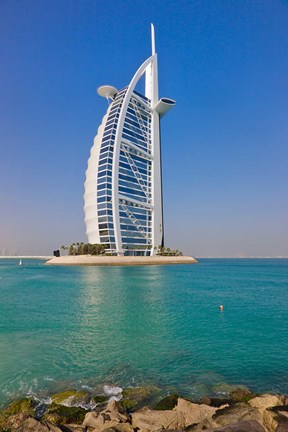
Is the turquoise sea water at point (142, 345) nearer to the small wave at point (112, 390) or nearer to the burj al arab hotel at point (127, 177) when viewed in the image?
the small wave at point (112, 390)

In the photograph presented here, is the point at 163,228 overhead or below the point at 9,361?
overhead

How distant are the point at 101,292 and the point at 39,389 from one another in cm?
3004

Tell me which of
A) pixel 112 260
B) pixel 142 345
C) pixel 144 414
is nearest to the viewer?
pixel 144 414

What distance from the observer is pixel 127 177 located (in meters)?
129

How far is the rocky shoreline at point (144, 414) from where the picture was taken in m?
8.93

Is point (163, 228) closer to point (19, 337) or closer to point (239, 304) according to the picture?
point (239, 304)

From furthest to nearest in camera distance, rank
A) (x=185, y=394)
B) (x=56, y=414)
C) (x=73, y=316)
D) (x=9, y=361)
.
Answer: (x=73, y=316) < (x=9, y=361) < (x=185, y=394) < (x=56, y=414)

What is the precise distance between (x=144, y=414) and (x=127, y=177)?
4782 inches

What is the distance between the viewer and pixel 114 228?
117938 mm

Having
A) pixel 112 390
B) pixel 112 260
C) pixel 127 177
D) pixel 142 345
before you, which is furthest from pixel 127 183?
pixel 112 390

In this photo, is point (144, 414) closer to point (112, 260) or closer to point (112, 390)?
point (112, 390)

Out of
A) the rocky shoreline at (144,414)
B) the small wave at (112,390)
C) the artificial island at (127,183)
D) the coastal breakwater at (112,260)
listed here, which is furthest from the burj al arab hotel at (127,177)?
the rocky shoreline at (144,414)

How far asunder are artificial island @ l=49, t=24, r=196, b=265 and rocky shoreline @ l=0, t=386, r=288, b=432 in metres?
94.6

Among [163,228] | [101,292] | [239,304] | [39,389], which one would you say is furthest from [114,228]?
[39,389]
